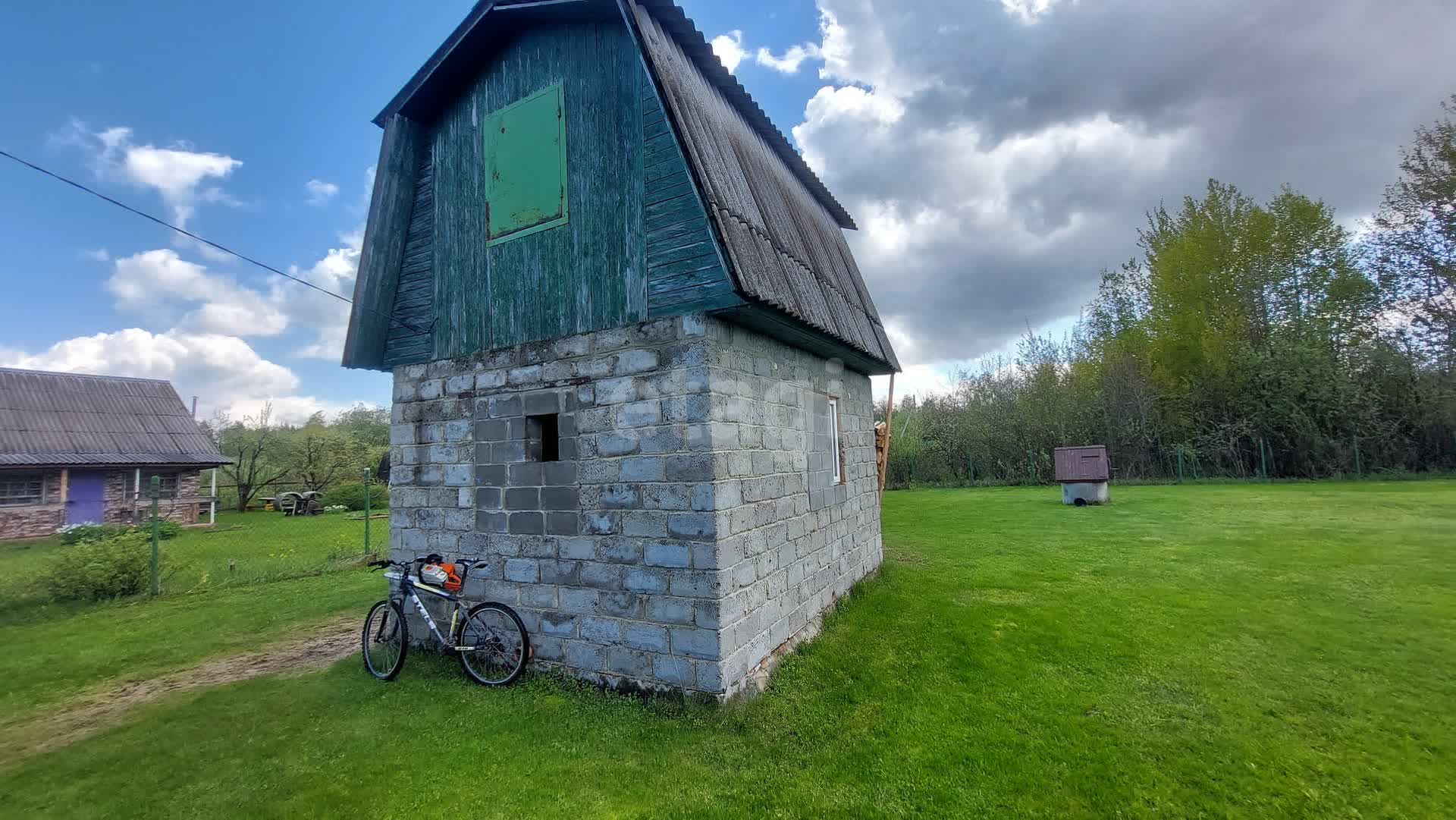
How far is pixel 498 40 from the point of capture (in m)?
5.18

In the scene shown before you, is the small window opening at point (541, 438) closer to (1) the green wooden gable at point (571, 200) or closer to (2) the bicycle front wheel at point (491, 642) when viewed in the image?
(1) the green wooden gable at point (571, 200)

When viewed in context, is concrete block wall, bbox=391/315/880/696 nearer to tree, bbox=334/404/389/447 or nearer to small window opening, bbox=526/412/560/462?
small window opening, bbox=526/412/560/462

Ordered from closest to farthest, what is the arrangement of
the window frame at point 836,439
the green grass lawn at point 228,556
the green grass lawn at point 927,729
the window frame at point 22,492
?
the green grass lawn at point 927,729
the window frame at point 836,439
the green grass lawn at point 228,556
the window frame at point 22,492

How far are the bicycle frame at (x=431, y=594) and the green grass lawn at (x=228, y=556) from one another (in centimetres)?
581

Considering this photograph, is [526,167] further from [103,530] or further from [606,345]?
[103,530]

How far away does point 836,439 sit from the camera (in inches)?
252

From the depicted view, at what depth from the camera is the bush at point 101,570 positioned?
25.0ft

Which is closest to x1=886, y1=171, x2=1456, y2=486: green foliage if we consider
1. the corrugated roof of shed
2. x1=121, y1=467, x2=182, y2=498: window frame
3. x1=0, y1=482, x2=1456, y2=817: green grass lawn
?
the corrugated roof of shed

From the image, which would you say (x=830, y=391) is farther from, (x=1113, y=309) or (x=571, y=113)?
(x=1113, y=309)

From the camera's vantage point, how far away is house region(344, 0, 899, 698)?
390 cm

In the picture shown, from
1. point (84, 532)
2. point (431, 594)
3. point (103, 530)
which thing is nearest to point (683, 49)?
point (431, 594)

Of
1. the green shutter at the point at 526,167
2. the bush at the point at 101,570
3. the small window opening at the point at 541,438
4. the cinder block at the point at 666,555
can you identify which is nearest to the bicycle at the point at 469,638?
the small window opening at the point at 541,438

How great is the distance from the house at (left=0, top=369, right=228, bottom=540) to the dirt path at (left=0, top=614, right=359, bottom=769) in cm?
1669

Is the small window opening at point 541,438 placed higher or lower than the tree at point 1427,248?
lower
